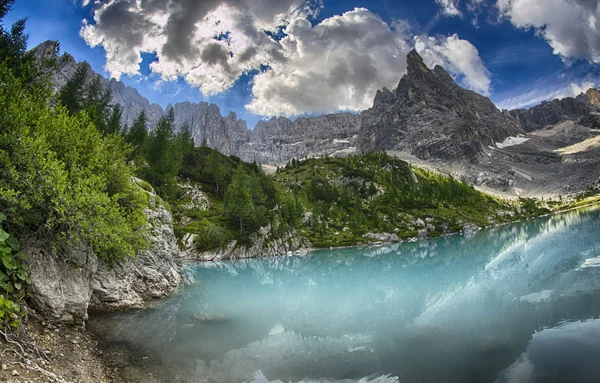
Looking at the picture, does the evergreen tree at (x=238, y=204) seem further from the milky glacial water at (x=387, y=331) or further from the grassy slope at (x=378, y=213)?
the milky glacial water at (x=387, y=331)

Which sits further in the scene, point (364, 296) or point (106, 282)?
point (364, 296)

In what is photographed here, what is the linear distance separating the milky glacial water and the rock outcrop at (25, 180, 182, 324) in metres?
2.27

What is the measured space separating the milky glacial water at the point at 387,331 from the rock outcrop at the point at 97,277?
2.27 meters

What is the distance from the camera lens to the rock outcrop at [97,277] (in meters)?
18.0

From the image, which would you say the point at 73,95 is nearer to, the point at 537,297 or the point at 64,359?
the point at 64,359

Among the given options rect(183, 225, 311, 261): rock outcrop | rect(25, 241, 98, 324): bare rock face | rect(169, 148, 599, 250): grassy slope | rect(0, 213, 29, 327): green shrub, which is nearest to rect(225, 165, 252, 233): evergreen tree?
rect(169, 148, 599, 250): grassy slope

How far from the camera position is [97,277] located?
26703mm

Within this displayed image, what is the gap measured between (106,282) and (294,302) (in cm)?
1883

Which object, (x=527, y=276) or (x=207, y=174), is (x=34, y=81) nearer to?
(x=527, y=276)

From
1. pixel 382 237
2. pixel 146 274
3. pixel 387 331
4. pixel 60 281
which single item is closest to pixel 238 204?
pixel 146 274

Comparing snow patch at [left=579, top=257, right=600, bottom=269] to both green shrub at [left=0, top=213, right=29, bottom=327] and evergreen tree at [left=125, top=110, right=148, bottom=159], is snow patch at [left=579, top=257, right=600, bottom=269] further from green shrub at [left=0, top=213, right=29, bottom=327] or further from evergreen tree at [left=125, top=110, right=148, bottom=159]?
evergreen tree at [left=125, top=110, right=148, bottom=159]

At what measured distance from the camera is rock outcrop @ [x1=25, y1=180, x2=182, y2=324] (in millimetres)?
18047

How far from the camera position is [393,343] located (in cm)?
2062

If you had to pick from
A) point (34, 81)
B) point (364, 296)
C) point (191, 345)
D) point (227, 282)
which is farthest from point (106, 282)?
point (364, 296)
